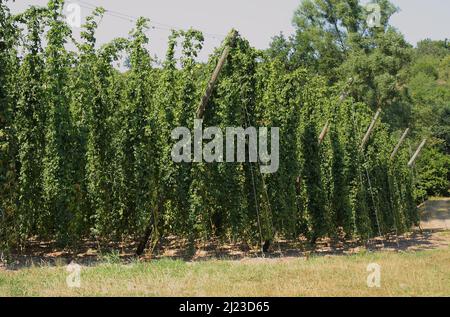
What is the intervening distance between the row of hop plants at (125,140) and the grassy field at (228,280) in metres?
2.11

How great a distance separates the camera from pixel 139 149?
1142 centimetres

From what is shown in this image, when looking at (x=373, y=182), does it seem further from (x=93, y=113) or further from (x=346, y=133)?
(x=93, y=113)

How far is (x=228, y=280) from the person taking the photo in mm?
7801

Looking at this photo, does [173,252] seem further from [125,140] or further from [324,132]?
[324,132]

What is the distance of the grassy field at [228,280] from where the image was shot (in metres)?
6.88

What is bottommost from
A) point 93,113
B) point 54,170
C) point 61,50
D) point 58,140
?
point 54,170

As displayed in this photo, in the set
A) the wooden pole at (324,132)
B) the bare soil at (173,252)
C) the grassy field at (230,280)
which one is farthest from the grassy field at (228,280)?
the wooden pole at (324,132)

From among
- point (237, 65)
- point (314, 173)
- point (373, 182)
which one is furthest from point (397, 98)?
point (237, 65)

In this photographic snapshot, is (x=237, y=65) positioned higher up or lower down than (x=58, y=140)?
higher up

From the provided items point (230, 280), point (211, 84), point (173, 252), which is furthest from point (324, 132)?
point (230, 280)

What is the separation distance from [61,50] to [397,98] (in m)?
26.2

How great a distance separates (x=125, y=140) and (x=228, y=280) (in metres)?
5.32

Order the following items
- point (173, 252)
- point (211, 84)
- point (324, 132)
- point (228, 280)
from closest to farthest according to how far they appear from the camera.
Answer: point (228, 280)
point (211, 84)
point (173, 252)
point (324, 132)

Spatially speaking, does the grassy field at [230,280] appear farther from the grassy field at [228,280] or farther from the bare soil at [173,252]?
the bare soil at [173,252]
